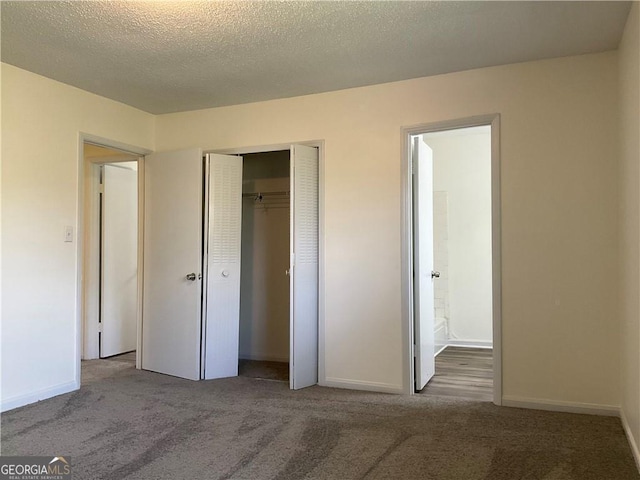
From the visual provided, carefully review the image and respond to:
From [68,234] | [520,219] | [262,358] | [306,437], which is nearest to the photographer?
[306,437]

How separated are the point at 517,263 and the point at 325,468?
1908 millimetres

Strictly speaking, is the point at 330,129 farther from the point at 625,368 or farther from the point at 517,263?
the point at 625,368

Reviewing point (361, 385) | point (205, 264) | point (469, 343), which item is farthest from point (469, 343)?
point (205, 264)

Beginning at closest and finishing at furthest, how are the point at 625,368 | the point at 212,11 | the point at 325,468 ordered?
the point at 325,468, the point at 212,11, the point at 625,368

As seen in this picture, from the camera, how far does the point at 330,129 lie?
4.00 meters

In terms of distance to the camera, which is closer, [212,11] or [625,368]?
[212,11]

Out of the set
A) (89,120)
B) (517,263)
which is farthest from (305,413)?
(89,120)

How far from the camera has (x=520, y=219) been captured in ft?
11.1

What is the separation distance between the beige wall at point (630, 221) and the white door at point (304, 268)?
214cm

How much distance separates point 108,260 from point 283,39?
3.20m

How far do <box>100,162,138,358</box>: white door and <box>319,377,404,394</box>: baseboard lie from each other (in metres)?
2.43

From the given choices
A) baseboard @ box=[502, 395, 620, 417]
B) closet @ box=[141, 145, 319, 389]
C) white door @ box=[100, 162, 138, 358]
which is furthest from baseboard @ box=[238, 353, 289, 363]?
baseboard @ box=[502, 395, 620, 417]

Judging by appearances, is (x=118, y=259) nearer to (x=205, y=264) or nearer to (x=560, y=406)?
(x=205, y=264)

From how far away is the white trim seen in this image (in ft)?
18.9
